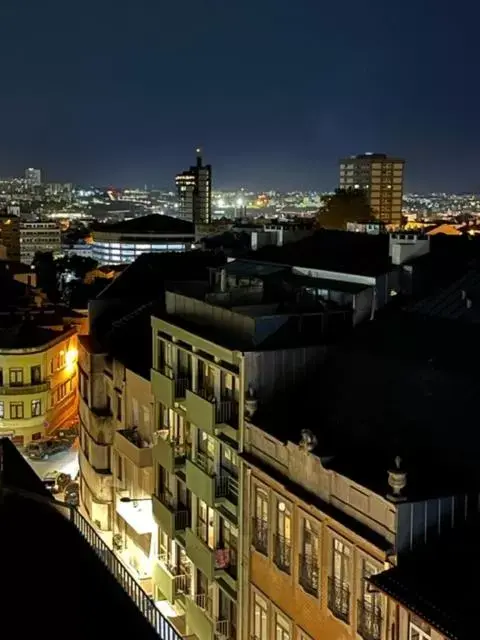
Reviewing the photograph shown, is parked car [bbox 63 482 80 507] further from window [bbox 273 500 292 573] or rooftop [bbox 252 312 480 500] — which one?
window [bbox 273 500 292 573]

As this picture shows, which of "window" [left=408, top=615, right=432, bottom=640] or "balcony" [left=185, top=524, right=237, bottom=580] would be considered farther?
"balcony" [left=185, top=524, right=237, bottom=580]

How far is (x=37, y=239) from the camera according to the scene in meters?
188

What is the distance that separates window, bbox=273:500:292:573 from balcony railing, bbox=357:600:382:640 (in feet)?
9.79

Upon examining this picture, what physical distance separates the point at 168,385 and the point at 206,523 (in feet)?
14.4

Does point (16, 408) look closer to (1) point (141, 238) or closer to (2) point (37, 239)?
Answer: (1) point (141, 238)

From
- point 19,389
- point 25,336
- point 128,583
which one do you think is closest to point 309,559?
point 128,583

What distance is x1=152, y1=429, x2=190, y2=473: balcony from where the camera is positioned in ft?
86.5

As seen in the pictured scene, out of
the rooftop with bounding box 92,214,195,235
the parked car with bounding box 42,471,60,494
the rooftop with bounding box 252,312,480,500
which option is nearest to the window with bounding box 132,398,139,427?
the rooftop with bounding box 252,312,480,500

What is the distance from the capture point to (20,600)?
12258mm

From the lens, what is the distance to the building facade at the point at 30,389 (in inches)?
2026

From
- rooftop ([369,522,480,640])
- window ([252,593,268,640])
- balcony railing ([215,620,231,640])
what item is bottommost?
balcony railing ([215,620,231,640])

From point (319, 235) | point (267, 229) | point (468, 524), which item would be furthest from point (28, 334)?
point (468, 524)

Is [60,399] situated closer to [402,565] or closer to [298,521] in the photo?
[298,521]

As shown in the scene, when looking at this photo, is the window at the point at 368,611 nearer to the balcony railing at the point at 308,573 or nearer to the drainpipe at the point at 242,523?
the balcony railing at the point at 308,573
